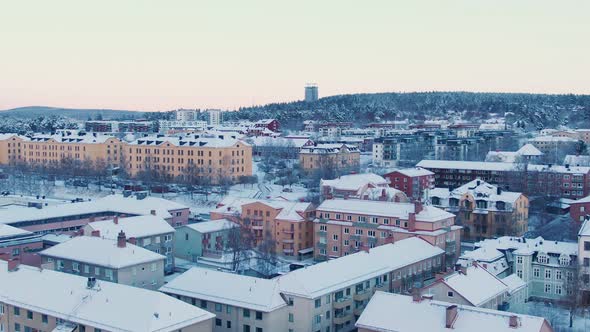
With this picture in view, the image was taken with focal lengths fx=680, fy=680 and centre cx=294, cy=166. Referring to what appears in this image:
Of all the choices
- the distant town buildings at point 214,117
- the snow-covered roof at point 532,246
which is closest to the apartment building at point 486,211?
the snow-covered roof at point 532,246

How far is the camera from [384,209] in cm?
3462

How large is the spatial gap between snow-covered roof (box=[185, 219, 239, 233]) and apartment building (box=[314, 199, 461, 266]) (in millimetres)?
4844

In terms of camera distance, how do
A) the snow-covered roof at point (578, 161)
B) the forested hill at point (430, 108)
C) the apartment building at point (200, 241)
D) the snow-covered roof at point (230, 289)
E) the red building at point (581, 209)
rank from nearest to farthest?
the snow-covered roof at point (230, 289)
the apartment building at point (200, 241)
the red building at point (581, 209)
the snow-covered roof at point (578, 161)
the forested hill at point (430, 108)

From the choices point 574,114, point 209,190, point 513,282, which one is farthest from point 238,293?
point 574,114

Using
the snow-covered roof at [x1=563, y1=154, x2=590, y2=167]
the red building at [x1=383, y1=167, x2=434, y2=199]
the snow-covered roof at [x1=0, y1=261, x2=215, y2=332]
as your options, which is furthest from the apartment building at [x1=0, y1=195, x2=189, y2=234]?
the snow-covered roof at [x1=563, y1=154, x2=590, y2=167]

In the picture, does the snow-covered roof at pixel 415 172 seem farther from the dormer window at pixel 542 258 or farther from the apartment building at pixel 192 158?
the dormer window at pixel 542 258

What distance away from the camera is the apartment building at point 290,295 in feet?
70.1

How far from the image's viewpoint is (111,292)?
781 inches

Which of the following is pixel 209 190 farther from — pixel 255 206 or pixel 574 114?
pixel 574 114

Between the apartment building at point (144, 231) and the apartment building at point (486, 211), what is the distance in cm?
1728

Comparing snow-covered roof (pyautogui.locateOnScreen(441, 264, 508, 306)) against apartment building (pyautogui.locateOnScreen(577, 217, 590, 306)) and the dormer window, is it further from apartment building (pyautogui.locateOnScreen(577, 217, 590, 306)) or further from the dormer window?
the dormer window

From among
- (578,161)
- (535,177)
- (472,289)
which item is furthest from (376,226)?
(578,161)

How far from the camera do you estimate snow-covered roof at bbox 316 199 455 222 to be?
109 ft

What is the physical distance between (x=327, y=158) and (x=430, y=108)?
94282 mm
